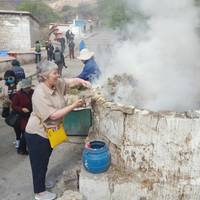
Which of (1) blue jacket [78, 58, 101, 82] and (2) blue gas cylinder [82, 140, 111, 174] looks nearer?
(2) blue gas cylinder [82, 140, 111, 174]

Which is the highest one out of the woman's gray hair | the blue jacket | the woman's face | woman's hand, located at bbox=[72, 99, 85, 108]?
the woman's gray hair

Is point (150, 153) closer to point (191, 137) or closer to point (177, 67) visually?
point (191, 137)

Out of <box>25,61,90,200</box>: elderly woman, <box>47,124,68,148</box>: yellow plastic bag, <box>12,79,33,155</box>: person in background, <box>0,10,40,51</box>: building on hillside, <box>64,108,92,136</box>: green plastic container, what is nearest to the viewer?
<box>25,61,90,200</box>: elderly woman

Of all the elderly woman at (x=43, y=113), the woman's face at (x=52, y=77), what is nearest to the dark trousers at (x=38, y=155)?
the elderly woman at (x=43, y=113)

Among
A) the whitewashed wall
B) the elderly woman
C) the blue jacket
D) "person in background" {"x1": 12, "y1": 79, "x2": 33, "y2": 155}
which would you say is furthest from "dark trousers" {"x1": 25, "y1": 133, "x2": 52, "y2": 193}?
the whitewashed wall

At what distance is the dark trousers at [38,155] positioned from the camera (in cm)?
415

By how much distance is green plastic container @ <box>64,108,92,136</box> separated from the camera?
6.12 metres

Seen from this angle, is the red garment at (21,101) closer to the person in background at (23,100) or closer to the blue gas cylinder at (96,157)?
the person in background at (23,100)

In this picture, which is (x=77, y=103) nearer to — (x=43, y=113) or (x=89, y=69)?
(x=43, y=113)

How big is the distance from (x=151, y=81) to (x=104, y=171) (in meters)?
2.15

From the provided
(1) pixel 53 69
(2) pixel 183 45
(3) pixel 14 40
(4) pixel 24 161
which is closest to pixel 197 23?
(2) pixel 183 45

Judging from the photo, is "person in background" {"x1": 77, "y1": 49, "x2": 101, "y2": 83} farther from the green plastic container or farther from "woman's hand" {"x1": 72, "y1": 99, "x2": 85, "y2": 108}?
"woman's hand" {"x1": 72, "y1": 99, "x2": 85, "y2": 108}

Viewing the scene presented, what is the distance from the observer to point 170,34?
6.06m

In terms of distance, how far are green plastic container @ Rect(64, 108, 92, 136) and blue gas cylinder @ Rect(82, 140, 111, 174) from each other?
1.74 meters
